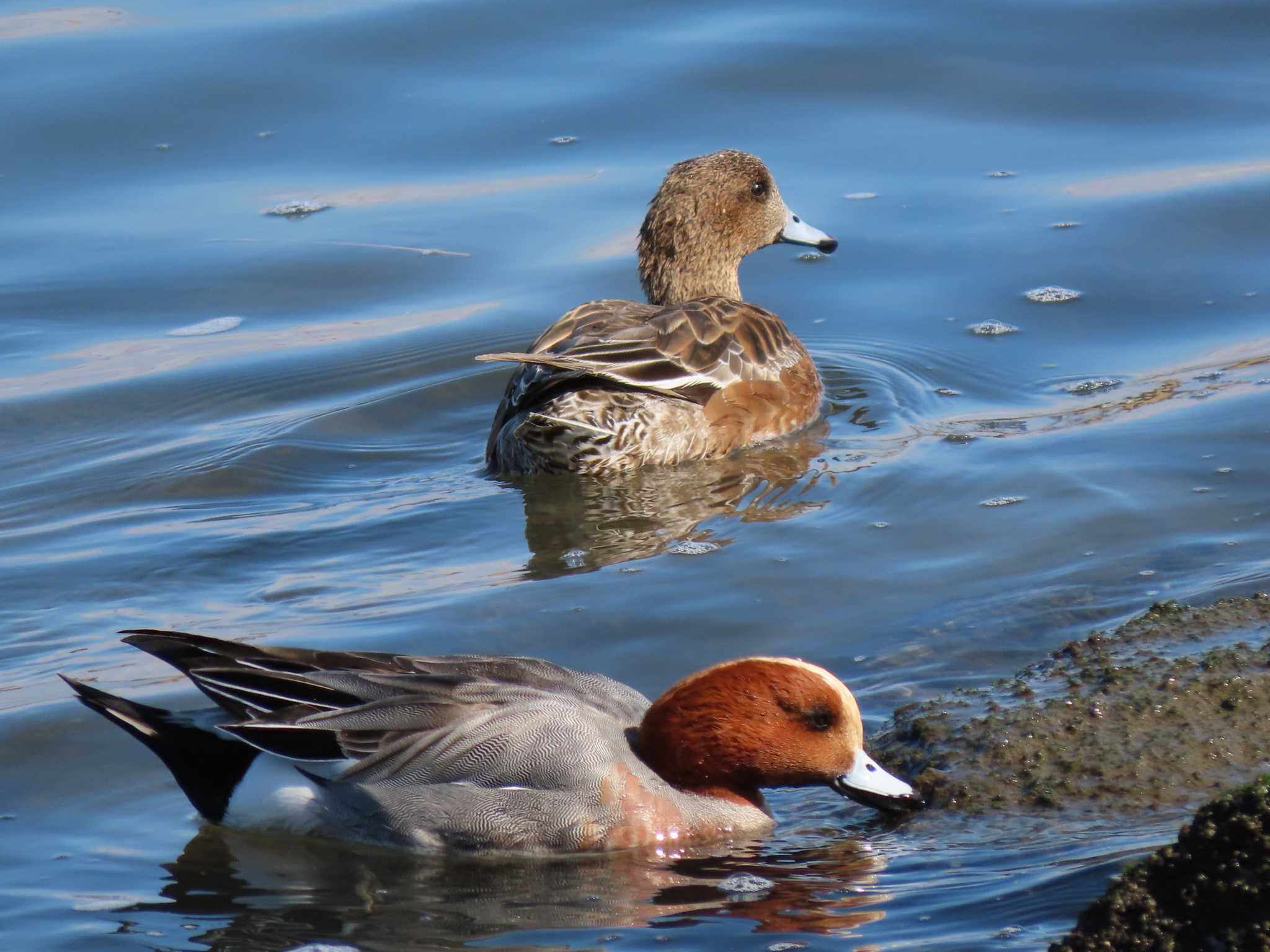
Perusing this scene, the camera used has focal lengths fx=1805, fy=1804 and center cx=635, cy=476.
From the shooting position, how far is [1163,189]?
9820mm

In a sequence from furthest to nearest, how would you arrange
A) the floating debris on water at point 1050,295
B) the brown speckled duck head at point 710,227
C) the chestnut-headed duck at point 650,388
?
the brown speckled duck head at point 710,227 < the floating debris on water at point 1050,295 < the chestnut-headed duck at point 650,388

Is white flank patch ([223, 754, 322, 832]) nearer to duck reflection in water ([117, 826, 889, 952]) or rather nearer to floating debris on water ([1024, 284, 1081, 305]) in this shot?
duck reflection in water ([117, 826, 889, 952])

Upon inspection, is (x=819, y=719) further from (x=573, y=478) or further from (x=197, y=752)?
(x=573, y=478)

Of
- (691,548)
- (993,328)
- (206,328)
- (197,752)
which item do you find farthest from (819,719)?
(206,328)

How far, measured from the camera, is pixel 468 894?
4.29 metres

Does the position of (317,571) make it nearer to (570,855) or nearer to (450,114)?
(570,855)

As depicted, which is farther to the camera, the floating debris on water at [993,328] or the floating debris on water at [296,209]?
the floating debris on water at [296,209]

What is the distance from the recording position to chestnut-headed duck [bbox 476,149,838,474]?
7.57 meters

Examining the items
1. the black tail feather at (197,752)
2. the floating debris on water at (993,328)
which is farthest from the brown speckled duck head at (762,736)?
the floating debris on water at (993,328)

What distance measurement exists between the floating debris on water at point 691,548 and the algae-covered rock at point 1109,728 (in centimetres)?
163

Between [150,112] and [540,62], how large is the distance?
2.51 m

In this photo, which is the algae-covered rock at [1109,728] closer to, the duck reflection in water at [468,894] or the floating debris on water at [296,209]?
the duck reflection in water at [468,894]

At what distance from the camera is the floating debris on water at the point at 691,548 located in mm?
6500

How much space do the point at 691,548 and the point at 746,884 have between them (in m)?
2.42
